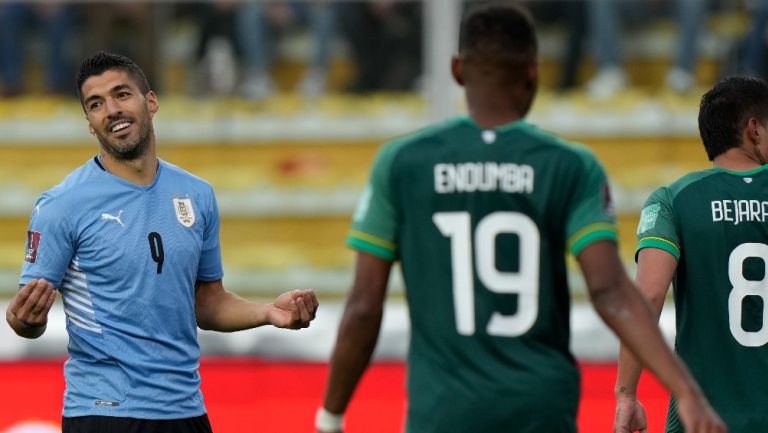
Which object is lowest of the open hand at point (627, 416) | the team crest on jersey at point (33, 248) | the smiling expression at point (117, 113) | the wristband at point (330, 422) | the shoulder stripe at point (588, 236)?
the open hand at point (627, 416)

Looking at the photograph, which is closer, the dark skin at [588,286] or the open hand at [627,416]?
the dark skin at [588,286]

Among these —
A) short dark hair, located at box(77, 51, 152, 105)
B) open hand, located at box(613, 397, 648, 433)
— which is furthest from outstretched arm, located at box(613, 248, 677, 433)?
short dark hair, located at box(77, 51, 152, 105)

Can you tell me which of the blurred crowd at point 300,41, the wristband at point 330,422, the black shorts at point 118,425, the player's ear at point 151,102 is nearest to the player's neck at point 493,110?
the wristband at point 330,422

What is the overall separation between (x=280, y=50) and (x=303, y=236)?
1.74 meters

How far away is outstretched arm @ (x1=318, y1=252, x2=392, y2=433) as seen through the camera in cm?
373

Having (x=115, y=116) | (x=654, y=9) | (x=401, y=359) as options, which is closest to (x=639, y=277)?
(x=115, y=116)

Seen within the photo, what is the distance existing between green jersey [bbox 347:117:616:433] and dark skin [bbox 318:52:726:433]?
0.06m

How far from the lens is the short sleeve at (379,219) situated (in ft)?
12.2

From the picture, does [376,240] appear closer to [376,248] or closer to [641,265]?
[376,248]

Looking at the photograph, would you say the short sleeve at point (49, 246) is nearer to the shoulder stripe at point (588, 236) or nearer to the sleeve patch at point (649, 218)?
the shoulder stripe at point (588, 236)

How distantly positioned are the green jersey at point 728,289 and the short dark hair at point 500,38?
1127 millimetres

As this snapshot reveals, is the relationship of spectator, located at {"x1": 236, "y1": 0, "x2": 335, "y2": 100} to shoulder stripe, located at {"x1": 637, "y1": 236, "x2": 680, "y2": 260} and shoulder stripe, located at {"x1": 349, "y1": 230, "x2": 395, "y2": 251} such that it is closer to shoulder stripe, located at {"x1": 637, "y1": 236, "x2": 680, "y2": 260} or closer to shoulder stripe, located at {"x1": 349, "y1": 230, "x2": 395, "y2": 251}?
shoulder stripe, located at {"x1": 637, "y1": 236, "x2": 680, "y2": 260}

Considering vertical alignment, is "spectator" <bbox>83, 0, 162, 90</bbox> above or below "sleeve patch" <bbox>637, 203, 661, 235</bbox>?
above

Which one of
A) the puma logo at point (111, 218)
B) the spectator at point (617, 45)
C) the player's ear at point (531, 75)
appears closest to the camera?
the player's ear at point (531, 75)
